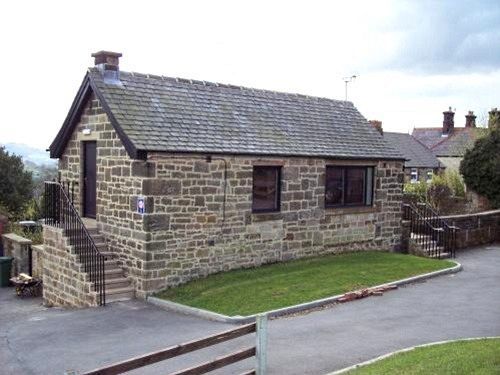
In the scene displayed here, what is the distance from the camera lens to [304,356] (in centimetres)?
Answer: 878

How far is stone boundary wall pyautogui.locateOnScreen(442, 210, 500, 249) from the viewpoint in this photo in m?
21.2

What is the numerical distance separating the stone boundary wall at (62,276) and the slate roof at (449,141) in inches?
1506

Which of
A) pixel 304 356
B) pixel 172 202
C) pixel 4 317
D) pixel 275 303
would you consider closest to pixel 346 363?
pixel 304 356

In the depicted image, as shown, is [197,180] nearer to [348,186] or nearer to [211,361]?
[348,186]

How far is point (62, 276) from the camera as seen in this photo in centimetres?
1479

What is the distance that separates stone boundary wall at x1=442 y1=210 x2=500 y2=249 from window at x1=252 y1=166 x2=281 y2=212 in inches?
326

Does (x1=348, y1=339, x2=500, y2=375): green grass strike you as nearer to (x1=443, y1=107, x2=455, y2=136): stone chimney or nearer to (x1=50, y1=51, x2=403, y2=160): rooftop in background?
(x1=50, y1=51, x2=403, y2=160): rooftop in background

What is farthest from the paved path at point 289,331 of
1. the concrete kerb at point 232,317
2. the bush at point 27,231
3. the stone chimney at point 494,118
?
the stone chimney at point 494,118

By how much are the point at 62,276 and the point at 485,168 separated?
2001 centimetres

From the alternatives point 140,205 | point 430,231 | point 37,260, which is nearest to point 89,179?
point 140,205

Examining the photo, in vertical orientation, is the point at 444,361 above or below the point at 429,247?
below

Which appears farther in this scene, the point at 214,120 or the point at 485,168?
the point at 485,168

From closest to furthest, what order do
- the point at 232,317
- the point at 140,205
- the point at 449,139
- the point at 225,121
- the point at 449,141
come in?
the point at 232,317, the point at 140,205, the point at 225,121, the point at 449,141, the point at 449,139

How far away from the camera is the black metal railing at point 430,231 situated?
19281 millimetres
